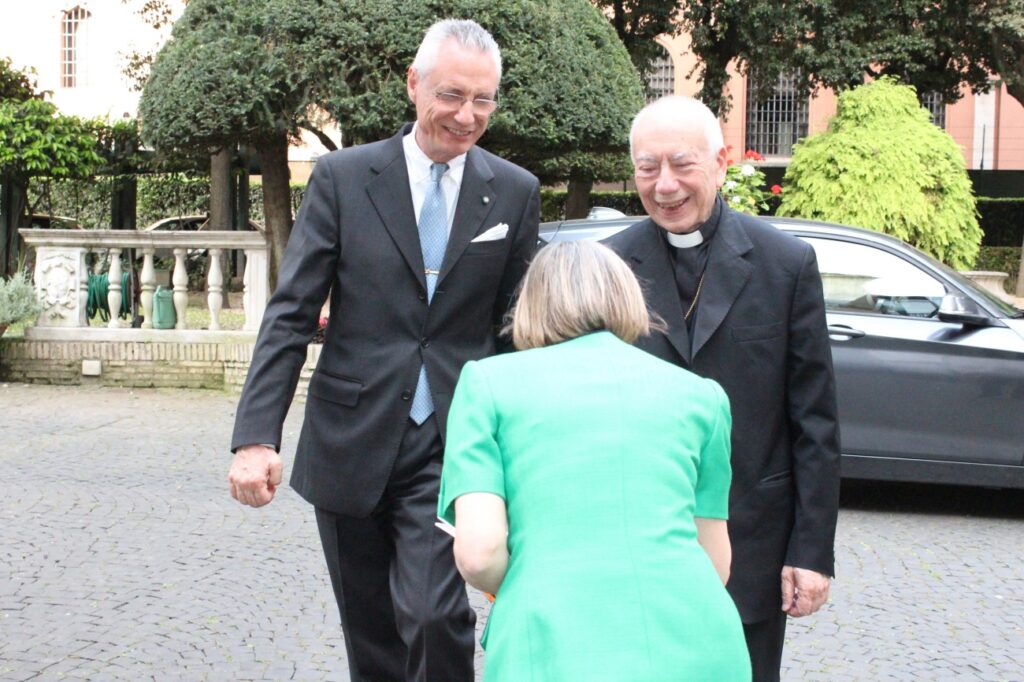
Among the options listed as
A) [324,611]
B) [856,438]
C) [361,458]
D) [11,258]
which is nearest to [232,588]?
[324,611]

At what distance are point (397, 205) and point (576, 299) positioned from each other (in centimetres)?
132

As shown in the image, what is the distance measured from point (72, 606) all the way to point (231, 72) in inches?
289

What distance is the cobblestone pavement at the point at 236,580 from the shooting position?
202 inches

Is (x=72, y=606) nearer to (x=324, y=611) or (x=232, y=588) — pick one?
(x=232, y=588)

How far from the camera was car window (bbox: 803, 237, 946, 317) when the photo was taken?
779 centimetres

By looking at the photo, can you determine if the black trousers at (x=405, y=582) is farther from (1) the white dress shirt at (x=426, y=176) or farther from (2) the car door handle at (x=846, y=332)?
(2) the car door handle at (x=846, y=332)

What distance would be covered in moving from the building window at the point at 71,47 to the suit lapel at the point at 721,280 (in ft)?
161

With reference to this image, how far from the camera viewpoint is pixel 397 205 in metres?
3.52

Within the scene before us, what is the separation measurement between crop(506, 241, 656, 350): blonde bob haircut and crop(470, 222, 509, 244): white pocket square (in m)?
1.14

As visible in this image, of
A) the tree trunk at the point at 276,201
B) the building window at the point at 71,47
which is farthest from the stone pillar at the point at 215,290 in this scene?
the building window at the point at 71,47

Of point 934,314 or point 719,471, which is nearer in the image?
point 719,471

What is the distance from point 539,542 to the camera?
2.16m

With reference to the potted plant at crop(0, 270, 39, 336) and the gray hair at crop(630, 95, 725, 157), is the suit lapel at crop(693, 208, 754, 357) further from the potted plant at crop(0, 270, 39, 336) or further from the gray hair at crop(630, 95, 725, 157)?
the potted plant at crop(0, 270, 39, 336)

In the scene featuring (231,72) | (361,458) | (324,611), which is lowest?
(324,611)
